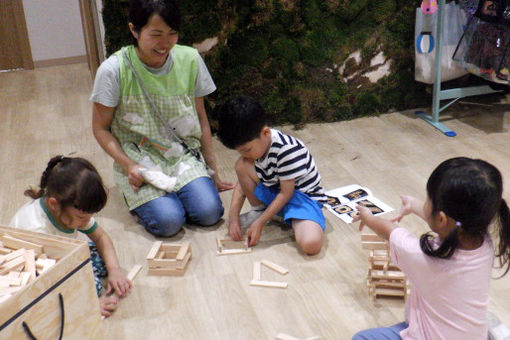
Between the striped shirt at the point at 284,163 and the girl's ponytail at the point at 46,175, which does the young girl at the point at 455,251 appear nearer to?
the striped shirt at the point at 284,163

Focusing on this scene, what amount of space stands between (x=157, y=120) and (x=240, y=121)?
62cm

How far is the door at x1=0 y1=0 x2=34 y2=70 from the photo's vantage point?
5516mm

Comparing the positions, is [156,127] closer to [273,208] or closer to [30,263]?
[273,208]

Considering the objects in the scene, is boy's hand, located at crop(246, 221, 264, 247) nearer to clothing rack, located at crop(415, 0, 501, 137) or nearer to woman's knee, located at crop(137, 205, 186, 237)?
woman's knee, located at crop(137, 205, 186, 237)

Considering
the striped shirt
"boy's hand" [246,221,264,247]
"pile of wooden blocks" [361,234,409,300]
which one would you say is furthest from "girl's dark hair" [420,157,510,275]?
"boy's hand" [246,221,264,247]

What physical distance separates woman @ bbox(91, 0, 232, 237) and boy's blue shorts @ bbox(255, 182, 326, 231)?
25 centimetres

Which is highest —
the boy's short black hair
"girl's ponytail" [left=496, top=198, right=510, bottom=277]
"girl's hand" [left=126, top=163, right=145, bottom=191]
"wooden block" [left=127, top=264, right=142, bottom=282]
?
the boy's short black hair

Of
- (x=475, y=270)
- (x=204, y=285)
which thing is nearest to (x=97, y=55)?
(x=204, y=285)

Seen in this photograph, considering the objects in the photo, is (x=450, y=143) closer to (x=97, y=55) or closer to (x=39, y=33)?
(x=97, y=55)

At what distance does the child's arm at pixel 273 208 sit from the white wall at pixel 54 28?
163 inches

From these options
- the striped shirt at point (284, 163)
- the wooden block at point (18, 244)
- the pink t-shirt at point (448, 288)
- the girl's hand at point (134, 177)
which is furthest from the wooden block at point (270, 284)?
the wooden block at point (18, 244)

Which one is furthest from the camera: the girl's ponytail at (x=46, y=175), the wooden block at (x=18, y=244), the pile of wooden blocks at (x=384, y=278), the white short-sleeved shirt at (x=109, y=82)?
the white short-sleeved shirt at (x=109, y=82)

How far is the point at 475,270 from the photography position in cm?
149

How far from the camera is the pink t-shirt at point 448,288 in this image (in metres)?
1.50
